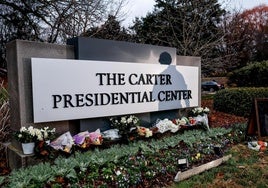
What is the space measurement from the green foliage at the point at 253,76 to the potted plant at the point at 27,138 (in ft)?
28.2

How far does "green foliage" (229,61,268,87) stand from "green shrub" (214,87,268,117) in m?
1.87

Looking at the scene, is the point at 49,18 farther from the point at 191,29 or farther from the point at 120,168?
the point at 120,168

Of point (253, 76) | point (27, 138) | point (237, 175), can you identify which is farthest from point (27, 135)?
point (253, 76)

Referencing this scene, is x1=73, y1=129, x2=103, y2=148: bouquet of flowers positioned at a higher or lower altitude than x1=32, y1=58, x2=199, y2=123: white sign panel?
lower

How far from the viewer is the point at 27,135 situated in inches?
119

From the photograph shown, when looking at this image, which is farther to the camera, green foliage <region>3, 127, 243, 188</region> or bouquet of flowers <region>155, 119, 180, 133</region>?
bouquet of flowers <region>155, 119, 180, 133</region>

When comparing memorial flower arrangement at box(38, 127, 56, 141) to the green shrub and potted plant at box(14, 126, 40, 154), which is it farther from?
the green shrub

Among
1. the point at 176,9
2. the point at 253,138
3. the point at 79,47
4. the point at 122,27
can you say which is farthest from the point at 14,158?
the point at 176,9

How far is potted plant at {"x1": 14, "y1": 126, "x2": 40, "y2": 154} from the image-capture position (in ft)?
9.87

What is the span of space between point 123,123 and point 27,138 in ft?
4.75

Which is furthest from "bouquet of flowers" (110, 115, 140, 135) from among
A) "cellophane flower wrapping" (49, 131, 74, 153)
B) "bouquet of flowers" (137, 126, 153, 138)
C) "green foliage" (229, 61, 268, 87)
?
"green foliage" (229, 61, 268, 87)

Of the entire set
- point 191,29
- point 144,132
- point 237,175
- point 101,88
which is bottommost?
point 237,175

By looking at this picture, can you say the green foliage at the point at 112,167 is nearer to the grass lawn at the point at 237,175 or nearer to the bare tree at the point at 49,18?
the grass lawn at the point at 237,175

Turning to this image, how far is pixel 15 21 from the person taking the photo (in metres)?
9.17
